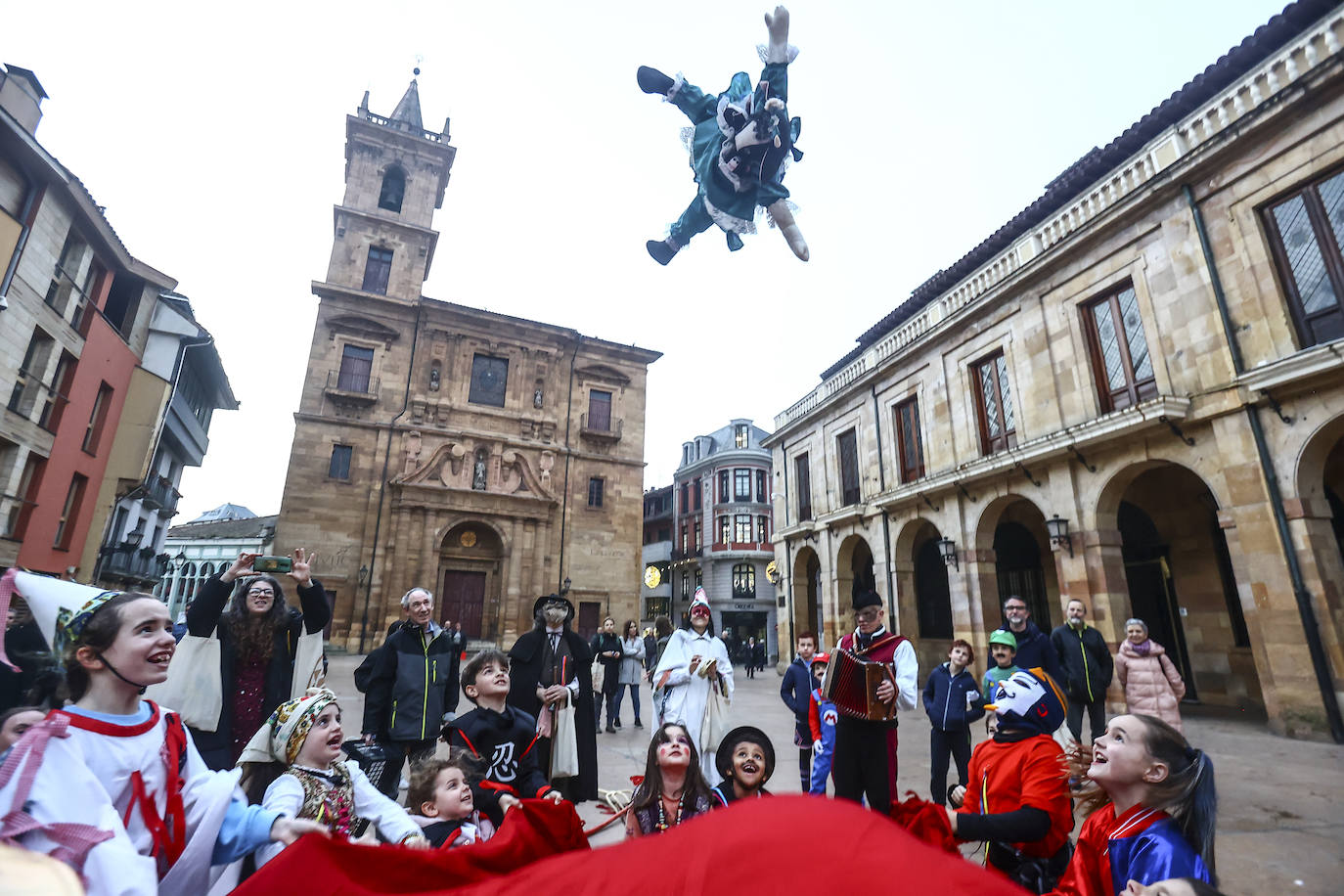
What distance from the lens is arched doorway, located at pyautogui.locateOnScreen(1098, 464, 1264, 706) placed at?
11164 millimetres

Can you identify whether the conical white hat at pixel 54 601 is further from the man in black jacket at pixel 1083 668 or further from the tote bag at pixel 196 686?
the man in black jacket at pixel 1083 668

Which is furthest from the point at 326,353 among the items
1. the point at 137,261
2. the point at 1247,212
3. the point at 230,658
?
the point at 1247,212

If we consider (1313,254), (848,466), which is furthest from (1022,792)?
(848,466)

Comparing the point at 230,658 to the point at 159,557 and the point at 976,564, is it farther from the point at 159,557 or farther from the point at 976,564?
the point at 159,557

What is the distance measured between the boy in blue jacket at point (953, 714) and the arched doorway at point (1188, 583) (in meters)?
7.02

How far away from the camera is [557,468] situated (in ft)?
84.2

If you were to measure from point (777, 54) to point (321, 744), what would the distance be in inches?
202

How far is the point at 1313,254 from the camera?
29.0 feet

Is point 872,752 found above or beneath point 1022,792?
beneath

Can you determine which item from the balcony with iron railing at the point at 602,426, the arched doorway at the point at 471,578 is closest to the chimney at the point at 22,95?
the arched doorway at the point at 471,578

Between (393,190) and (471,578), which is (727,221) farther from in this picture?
Answer: (393,190)

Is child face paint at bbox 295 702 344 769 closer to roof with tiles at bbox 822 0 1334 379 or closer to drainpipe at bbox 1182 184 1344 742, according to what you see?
drainpipe at bbox 1182 184 1344 742

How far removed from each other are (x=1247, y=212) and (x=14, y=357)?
77.0 feet

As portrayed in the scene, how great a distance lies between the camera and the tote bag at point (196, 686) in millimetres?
3645
